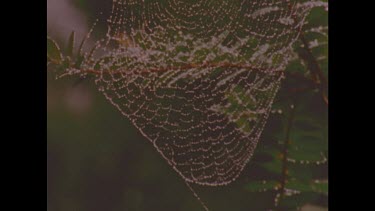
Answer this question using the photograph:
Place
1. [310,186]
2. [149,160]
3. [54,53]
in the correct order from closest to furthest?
[54,53]
[310,186]
[149,160]

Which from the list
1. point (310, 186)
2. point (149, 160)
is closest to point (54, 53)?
point (149, 160)

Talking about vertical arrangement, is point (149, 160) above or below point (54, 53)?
below

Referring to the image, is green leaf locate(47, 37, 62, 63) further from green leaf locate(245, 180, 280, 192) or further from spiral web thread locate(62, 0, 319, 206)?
green leaf locate(245, 180, 280, 192)

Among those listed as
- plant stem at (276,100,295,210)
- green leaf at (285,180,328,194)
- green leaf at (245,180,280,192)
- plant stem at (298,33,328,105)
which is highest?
plant stem at (298,33,328,105)

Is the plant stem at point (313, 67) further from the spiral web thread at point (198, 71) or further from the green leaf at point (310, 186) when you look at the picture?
the green leaf at point (310, 186)

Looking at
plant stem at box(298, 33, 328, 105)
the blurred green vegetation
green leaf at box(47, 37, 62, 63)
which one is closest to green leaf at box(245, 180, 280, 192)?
the blurred green vegetation

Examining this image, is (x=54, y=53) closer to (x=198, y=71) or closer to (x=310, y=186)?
(x=198, y=71)
